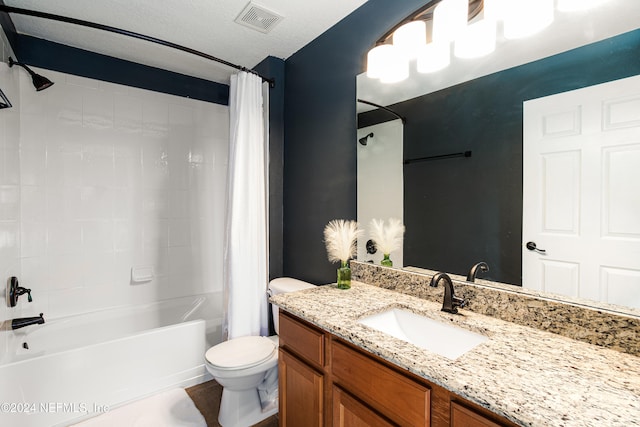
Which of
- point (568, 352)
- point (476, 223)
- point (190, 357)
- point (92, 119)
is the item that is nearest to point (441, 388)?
point (568, 352)

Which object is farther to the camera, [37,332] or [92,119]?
[92,119]

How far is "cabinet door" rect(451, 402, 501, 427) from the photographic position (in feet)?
2.24

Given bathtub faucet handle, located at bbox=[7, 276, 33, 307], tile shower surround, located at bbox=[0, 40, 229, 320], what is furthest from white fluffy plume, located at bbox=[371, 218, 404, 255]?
bathtub faucet handle, located at bbox=[7, 276, 33, 307]

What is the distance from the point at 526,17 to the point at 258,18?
4.94 feet

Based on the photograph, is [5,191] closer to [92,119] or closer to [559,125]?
[92,119]

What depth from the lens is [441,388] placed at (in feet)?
2.56

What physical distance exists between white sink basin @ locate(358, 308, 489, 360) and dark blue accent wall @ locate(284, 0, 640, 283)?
0.91 feet

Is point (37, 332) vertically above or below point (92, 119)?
below

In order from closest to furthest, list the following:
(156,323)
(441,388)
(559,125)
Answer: (441,388) < (559,125) < (156,323)

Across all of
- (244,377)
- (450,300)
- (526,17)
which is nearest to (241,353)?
(244,377)

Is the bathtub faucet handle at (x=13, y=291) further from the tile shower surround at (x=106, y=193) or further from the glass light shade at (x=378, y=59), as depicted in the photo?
the glass light shade at (x=378, y=59)

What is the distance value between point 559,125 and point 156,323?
3.00 metres

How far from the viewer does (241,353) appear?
174 cm

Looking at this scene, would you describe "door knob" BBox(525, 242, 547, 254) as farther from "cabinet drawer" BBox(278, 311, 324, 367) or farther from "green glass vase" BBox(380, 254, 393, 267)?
"cabinet drawer" BBox(278, 311, 324, 367)
